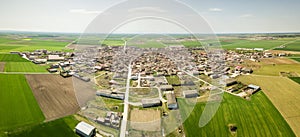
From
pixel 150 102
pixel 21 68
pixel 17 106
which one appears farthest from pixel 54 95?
pixel 21 68

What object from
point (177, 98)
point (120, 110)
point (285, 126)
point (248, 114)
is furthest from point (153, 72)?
point (285, 126)

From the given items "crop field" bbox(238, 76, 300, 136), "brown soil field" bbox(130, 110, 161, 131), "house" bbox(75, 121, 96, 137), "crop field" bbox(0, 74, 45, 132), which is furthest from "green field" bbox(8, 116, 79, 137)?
"crop field" bbox(238, 76, 300, 136)

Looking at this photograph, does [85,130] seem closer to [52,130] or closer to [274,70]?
[52,130]

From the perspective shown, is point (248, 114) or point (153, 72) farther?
point (153, 72)

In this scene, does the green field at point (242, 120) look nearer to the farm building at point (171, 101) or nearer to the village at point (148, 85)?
the farm building at point (171, 101)

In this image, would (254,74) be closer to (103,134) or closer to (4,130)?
(103,134)

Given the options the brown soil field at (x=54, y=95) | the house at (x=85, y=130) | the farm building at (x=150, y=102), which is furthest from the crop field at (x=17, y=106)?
the farm building at (x=150, y=102)
